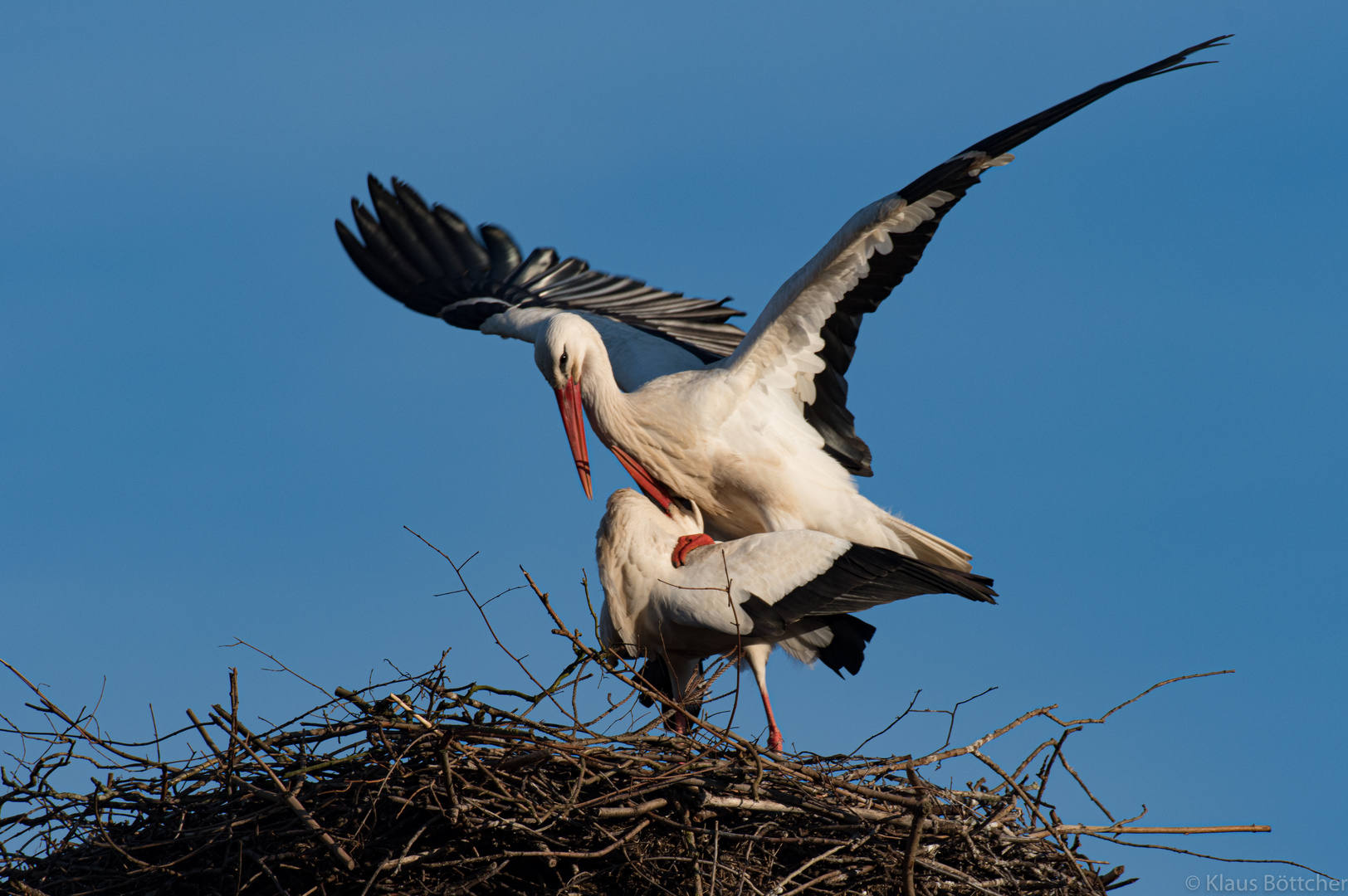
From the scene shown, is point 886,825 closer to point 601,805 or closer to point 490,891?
point 601,805

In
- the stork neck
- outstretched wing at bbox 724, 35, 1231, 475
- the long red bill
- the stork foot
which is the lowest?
the stork foot

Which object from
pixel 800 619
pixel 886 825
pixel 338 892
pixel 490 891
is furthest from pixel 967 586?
pixel 338 892

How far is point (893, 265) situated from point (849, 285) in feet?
0.64

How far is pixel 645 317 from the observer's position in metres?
8.13

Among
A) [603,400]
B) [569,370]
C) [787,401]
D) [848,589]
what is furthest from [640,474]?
[848,589]

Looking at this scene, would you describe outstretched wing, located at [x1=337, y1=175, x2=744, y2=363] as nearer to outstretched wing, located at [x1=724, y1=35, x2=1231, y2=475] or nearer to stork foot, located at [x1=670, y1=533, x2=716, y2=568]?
outstretched wing, located at [x1=724, y1=35, x2=1231, y2=475]

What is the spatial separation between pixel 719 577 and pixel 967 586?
3.03 ft

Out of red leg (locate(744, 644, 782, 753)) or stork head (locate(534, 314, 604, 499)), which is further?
stork head (locate(534, 314, 604, 499))

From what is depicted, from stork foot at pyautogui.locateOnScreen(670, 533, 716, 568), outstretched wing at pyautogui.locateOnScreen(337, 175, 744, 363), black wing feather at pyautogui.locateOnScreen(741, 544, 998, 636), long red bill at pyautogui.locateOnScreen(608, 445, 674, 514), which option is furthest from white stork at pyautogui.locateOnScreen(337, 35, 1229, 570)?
outstretched wing at pyautogui.locateOnScreen(337, 175, 744, 363)

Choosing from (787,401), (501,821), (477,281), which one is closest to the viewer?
(501,821)

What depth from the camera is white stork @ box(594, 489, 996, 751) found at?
5.12 meters

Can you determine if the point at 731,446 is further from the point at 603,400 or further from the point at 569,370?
the point at 569,370

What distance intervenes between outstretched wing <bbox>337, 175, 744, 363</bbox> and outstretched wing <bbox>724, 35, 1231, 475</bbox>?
5.67ft

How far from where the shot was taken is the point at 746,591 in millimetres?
5121
